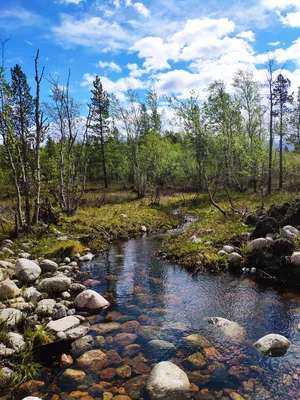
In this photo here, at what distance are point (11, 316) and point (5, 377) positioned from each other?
154cm

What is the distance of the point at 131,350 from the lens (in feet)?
16.8

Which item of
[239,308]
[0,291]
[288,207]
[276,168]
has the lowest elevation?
[239,308]

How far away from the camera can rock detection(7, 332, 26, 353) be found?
4.98 meters

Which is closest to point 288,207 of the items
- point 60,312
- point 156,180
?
point 60,312

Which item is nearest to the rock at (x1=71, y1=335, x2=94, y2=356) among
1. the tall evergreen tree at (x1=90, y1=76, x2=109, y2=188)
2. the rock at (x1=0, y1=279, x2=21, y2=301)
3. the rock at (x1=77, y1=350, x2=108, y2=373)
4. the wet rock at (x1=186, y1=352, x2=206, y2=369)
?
the rock at (x1=77, y1=350, x2=108, y2=373)

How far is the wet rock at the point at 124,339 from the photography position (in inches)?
210

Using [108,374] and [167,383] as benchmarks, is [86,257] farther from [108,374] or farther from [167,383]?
[167,383]

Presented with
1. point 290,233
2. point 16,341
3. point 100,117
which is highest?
point 100,117

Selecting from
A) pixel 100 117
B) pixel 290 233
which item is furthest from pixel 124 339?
pixel 100 117

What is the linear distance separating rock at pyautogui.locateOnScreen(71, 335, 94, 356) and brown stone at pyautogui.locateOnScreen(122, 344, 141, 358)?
0.67m

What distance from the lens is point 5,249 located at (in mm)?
10117

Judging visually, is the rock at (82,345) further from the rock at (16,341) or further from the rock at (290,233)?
the rock at (290,233)

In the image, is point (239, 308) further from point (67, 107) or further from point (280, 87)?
point (280, 87)

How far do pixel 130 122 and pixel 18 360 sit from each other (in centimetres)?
2633
